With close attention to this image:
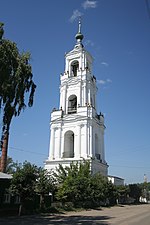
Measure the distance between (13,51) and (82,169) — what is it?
21.7 m

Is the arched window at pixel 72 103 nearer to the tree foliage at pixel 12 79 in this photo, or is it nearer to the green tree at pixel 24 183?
the green tree at pixel 24 183

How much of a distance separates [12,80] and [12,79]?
0.07m

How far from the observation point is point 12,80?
17.2 m

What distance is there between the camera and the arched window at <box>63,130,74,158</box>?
42.3 meters

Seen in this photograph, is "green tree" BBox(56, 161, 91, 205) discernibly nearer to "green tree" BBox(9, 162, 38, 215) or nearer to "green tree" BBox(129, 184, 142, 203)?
"green tree" BBox(9, 162, 38, 215)

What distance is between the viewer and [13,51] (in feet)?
55.3

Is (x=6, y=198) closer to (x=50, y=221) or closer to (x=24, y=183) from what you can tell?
(x=24, y=183)

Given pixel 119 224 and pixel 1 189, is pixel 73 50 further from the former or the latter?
pixel 119 224

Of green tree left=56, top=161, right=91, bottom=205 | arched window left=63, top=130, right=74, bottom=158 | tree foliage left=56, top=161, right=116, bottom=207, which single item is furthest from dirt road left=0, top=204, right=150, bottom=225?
arched window left=63, top=130, right=74, bottom=158

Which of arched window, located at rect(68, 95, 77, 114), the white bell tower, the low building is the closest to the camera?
the white bell tower

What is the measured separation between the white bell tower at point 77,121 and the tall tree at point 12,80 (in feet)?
71.6

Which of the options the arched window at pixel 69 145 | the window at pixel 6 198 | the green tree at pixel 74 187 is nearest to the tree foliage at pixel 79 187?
the green tree at pixel 74 187

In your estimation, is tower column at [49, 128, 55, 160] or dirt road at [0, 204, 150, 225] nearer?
dirt road at [0, 204, 150, 225]

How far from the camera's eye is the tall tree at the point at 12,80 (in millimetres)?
16156
